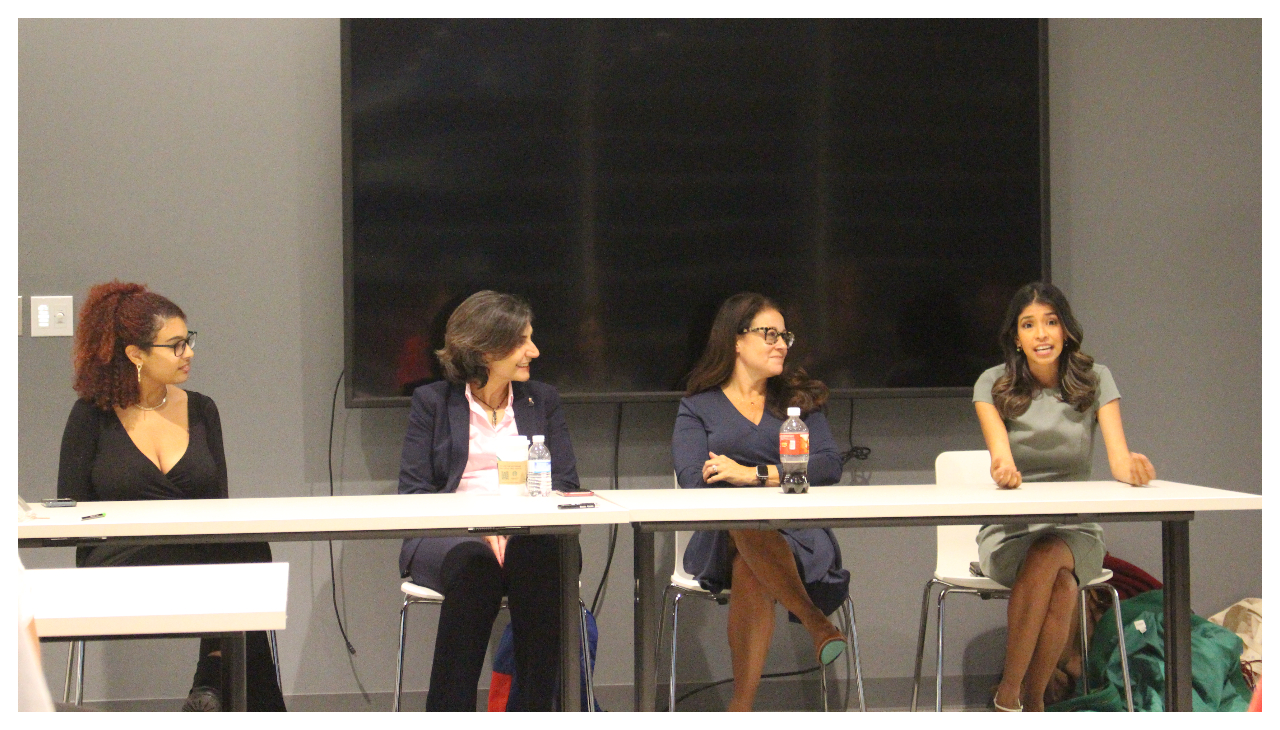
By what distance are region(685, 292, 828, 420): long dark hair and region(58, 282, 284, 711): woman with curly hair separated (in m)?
1.42

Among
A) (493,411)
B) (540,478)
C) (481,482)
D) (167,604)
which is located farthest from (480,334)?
(167,604)

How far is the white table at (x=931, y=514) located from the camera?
2.64 metres

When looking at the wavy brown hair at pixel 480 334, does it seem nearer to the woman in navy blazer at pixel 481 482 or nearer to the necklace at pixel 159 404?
the woman in navy blazer at pixel 481 482

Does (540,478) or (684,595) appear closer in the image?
(540,478)

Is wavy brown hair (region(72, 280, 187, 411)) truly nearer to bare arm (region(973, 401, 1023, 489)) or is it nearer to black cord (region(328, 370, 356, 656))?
black cord (region(328, 370, 356, 656))

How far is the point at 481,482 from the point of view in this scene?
10.7 feet

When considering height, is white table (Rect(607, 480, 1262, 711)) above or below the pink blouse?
below

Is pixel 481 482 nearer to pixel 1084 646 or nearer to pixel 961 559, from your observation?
pixel 961 559

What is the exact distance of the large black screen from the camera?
359 centimetres

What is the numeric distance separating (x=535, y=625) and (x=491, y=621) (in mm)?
121

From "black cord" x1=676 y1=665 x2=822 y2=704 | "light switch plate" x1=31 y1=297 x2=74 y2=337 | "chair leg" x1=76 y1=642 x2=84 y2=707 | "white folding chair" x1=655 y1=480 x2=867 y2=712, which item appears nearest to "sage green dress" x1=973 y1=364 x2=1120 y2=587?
"white folding chair" x1=655 y1=480 x2=867 y2=712

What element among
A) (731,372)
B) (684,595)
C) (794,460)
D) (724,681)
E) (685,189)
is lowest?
(724,681)
